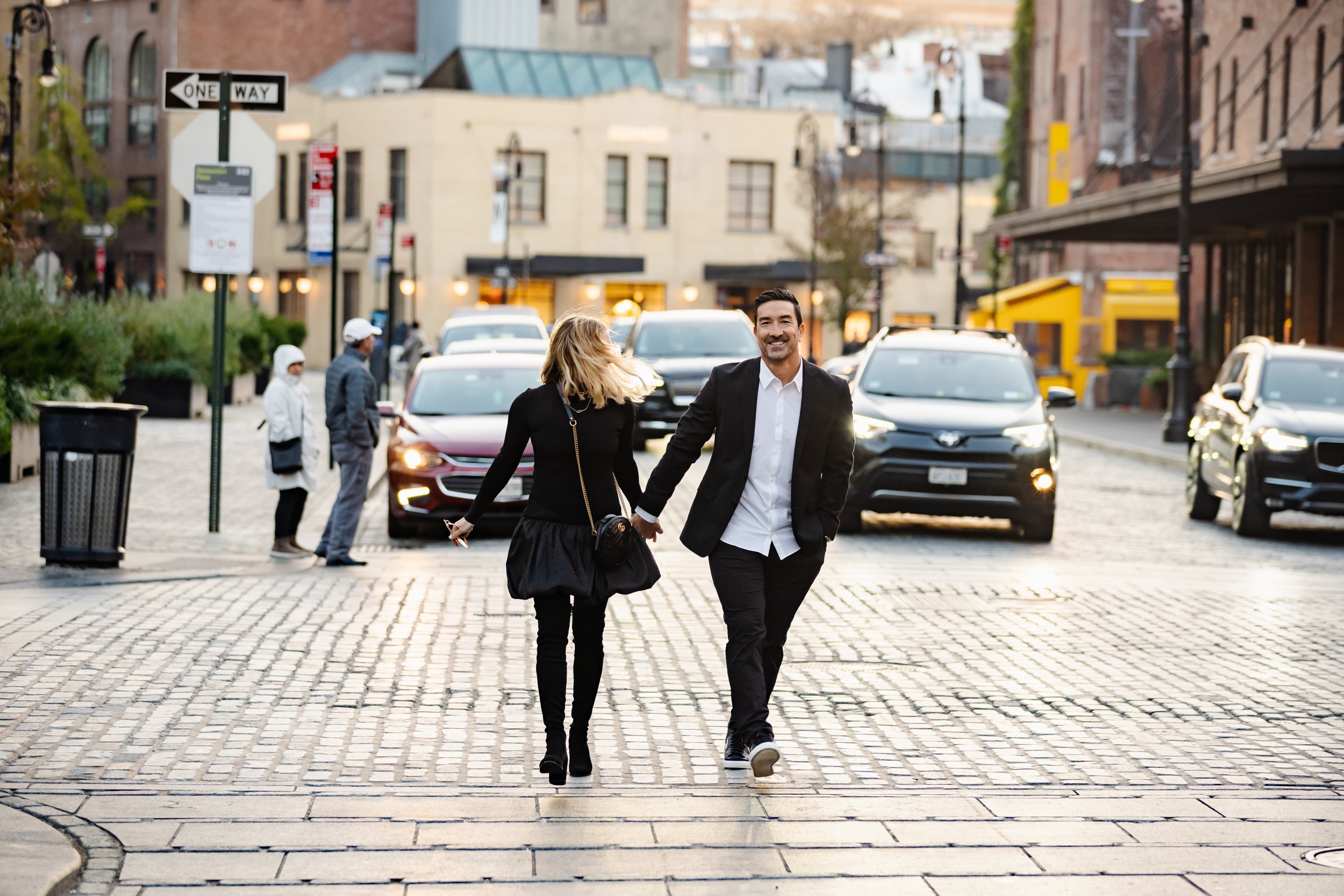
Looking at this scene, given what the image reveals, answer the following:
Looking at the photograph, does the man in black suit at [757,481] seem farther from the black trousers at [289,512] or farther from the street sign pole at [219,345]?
the street sign pole at [219,345]

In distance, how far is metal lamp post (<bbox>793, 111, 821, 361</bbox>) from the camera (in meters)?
61.5

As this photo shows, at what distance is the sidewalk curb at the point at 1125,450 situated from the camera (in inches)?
1034

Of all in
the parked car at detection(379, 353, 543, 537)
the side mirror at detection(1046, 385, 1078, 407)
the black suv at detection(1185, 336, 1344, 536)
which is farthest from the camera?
the side mirror at detection(1046, 385, 1078, 407)

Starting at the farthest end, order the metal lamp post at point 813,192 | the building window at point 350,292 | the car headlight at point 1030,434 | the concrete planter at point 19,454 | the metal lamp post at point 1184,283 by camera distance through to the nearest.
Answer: the building window at point 350,292
the metal lamp post at point 813,192
the metal lamp post at point 1184,283
the concrete planter at point 19,454
the car headlight at point 1030,434

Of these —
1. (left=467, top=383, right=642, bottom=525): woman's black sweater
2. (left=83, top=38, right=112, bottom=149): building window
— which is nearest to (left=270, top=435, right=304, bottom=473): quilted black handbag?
(left=467, top=383, right=642, bottom=525): woman's black sweater

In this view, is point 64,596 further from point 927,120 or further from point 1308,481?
point 927,120

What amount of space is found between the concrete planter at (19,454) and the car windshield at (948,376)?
849cm

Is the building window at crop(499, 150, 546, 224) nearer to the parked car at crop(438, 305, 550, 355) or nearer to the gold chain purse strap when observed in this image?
the parked car at crop(438, 305, 550, 355)

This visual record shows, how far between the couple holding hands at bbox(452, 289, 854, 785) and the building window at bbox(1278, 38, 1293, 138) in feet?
102

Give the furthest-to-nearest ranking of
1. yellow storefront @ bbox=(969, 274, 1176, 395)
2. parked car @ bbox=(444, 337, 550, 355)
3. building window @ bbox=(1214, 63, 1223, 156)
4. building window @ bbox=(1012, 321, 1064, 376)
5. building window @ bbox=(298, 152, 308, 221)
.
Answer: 1. building window @ bbox=(298, 152, 308, 221)
2. building window @ bbox=(1012, 321, 1064, 376)
3. yellow storefront @ bbox=(969, 274, 1176, 395)
4. building window @ bbox=(1214, 63, 1223, 156)
5. parked car @ bbox=(444, 337, 550, 355)

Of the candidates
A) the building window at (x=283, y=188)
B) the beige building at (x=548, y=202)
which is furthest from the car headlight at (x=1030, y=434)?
the building window at (x=283, y=188)

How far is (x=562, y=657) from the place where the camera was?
22.5 feet

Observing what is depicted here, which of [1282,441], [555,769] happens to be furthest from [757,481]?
[1282,441]

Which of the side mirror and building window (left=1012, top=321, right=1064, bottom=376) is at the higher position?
building window (left=1012, top=321, right=1064, bottom=376)
